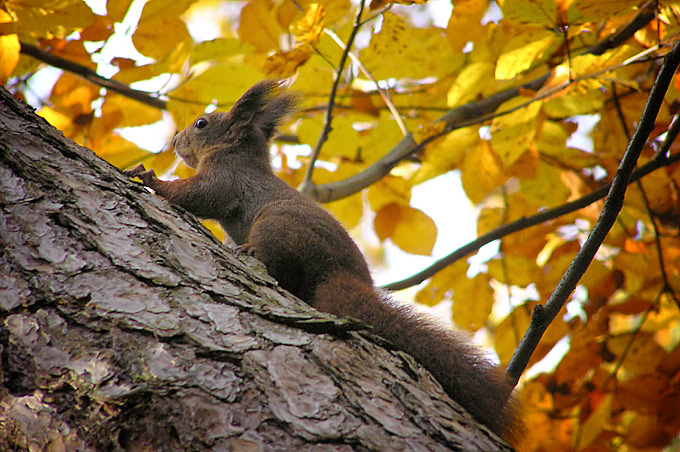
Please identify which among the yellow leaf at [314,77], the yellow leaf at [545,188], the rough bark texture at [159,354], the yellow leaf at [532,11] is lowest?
the rough bark texture at [159,354]

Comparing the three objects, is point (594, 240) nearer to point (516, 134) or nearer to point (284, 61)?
point (516, 134)

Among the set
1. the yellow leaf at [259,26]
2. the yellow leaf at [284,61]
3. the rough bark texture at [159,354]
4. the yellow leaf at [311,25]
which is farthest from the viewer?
the yellow leaf at [259,26]

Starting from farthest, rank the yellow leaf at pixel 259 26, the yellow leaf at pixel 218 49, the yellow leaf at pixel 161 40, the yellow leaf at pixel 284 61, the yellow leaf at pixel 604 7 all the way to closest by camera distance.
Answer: the yellow leaf at pixel 259 26 → the yellow leaf at pixel 161 40 → the yellow leaf at pixel 218 49 → the yellow leaf at pixel 284 61 → the yellow leaf at pixel 604 7

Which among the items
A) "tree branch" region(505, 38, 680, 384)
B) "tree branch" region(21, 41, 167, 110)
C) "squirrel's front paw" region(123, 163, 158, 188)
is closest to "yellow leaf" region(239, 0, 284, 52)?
"tree branch" region(21, 41, 167, 110)

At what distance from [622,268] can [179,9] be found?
3.39 m

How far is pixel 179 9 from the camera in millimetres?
3170

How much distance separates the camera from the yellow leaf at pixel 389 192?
171 inches

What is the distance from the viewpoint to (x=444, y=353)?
7.41ft

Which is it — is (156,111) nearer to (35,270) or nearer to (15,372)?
(35,270)

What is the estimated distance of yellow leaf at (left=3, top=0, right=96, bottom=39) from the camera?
2.90 m

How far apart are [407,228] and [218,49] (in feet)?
6.01

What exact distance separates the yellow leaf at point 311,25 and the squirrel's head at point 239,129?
1456 mm

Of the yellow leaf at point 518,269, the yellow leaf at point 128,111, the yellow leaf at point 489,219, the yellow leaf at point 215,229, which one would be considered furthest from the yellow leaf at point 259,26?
the yellow leaf at point 518,269

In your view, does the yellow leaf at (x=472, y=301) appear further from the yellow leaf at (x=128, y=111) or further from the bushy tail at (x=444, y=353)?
the yellow leaf at (x=128, y=111)
